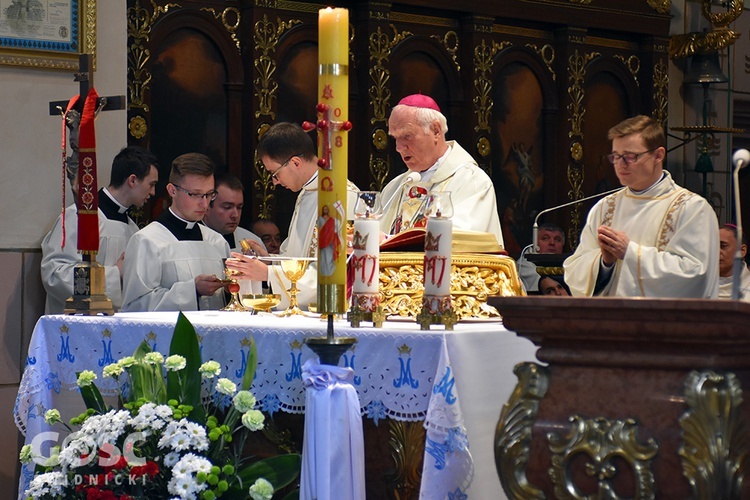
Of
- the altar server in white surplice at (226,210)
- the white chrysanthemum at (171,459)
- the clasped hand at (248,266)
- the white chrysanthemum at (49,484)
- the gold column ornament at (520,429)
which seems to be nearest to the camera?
the gold column ornament at (520,429)

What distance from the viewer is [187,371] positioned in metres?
3.99

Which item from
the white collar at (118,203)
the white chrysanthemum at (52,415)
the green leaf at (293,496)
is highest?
the white collar at (118,203)

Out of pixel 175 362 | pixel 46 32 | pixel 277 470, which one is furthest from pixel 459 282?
pixel 46 32

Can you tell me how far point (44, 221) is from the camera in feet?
22.4

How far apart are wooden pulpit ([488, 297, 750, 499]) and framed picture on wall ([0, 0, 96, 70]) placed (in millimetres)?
5258

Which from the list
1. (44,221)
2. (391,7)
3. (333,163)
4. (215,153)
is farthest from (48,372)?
(391,7)

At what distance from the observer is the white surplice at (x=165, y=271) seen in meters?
5.59

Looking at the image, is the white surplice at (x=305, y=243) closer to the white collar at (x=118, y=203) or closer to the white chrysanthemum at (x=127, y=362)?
the white chrysanthemum at (x=127, y=362)

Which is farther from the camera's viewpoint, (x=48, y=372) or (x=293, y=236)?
(x=293, y=236)

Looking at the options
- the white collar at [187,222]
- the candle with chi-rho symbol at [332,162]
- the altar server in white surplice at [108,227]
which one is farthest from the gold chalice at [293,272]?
the altar server in white surplice at [108,227]

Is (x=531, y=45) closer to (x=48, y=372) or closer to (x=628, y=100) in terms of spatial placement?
(x=628, y=100)

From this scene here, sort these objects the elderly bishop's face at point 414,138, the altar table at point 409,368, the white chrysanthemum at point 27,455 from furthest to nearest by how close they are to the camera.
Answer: the elderly bishop's face at point 414,138, the white chrysanthemum at point 27,455, the altar table at point 409,368

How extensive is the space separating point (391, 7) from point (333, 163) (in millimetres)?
6051

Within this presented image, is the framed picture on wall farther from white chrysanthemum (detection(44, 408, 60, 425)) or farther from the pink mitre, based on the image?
white chrysanthemum (detection(44, 408, 60, 425))
